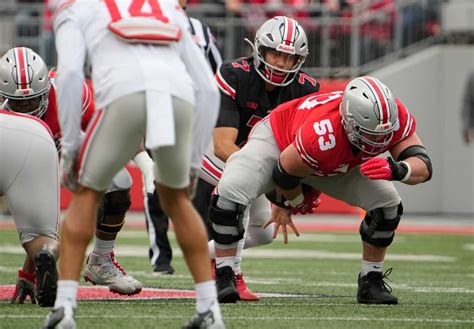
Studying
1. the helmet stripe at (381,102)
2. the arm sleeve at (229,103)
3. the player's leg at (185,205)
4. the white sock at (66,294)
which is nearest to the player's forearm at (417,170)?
the helmet stripe at (381,102)

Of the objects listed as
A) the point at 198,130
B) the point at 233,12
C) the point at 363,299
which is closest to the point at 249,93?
the point at 363,299

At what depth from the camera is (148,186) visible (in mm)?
6914

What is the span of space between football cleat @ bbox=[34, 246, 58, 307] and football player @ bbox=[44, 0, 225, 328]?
1.11 metres

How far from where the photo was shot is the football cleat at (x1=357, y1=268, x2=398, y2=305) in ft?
21.7

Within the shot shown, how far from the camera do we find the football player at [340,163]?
6188mm

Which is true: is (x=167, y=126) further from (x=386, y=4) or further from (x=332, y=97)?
(x=386, y=4)

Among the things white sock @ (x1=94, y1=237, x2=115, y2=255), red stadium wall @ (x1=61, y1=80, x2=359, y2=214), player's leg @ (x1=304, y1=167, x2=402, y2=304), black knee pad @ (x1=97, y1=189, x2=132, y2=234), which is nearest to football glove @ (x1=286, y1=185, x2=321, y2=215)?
player's leg @ (x1=304, y1=167, x2=402, y2=304)

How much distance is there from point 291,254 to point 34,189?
5544mm

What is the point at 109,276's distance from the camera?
22.1 ft

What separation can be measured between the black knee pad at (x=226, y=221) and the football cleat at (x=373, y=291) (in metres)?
0.76

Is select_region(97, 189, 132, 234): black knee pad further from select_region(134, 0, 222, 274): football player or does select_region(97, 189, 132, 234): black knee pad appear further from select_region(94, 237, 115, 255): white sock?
select_region(134, 0, 222, 274): football player

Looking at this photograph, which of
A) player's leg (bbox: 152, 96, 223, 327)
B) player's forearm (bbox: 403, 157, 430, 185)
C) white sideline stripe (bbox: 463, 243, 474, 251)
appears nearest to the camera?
player's leg (bbox: 152, 96, 223, 327)

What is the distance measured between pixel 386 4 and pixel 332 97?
1250 cm

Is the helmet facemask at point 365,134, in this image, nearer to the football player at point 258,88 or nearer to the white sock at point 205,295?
the football player at point 258,88
